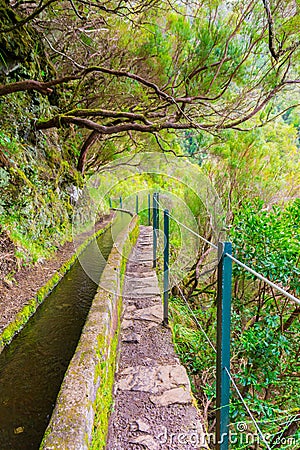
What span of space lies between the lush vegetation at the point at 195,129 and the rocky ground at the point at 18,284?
6 cm

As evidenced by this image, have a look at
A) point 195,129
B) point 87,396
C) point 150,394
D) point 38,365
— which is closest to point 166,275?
point 150,394

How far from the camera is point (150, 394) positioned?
2.01 meters

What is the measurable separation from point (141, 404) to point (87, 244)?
4847 millimetres

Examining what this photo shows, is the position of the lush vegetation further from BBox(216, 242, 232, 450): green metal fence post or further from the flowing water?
BBox(216, 242, 232, 450): green metal fence post

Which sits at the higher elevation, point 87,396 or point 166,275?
point 166,275

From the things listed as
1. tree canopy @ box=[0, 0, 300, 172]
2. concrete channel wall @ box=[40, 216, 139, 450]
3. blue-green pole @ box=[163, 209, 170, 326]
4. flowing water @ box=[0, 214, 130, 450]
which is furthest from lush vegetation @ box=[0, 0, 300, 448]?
concrete channel wall @ box=[40, 216, 139, 450]

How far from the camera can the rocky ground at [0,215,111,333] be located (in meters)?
2.82

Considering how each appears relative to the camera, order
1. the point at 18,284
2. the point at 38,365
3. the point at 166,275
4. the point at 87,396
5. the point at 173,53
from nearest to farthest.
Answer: the point at 87,396
the point at 38,365
the point at 166,275
the point at 18,284
the point at 173,53

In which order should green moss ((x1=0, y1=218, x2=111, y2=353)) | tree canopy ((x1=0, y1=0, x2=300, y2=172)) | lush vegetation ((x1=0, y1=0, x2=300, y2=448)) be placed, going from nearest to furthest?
green moss ((x1=0, y1=218, x2=111, y2=353)) → lush vegetation ((x1=0, y1=0, x2=300, y2=448)) → tree canopy ((x1=0, y1=0, x2=300, y2=172))

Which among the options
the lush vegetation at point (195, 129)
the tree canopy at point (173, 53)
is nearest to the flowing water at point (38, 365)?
the lush vegetation at point (195, 129)

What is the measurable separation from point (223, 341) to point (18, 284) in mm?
2659

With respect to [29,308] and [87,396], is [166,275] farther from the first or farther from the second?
[87,396]

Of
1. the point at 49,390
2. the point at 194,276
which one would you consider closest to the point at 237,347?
the point at 49,390

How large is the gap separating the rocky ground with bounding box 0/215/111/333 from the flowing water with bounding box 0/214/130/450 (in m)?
0.18
